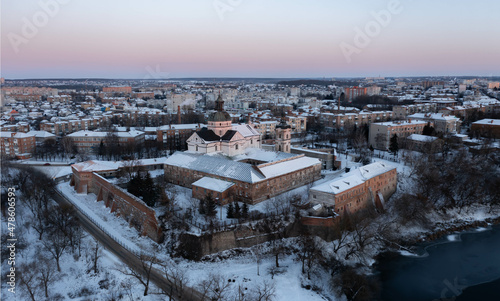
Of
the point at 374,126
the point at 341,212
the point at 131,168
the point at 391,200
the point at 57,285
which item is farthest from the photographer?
the point at 374,126

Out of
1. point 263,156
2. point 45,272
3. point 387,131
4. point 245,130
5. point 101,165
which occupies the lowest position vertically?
point 45,272

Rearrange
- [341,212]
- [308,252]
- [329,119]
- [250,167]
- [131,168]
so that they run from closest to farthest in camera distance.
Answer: [308,252]
[341,212]
[250,167]
[131,168]
[329,119]

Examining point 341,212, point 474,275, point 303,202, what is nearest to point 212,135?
point 303,202

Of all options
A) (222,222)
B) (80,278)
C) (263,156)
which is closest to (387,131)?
(263,156)

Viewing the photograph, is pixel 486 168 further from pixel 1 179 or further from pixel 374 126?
pixel 1 179

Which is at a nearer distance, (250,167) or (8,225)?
(8,225)

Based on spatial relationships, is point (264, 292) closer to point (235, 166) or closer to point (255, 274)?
point (255, 274)
